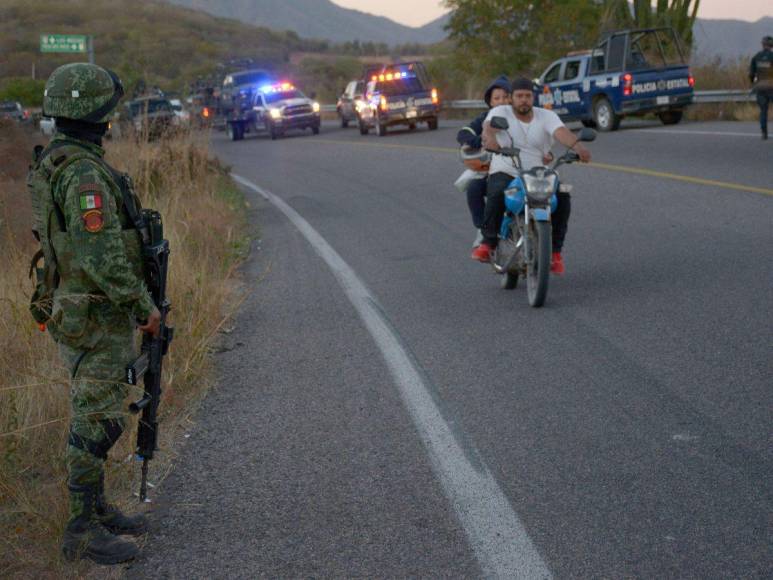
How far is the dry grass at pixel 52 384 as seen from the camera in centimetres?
463

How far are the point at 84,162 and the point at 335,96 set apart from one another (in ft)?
191

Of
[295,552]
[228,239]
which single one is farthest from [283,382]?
[228,239]

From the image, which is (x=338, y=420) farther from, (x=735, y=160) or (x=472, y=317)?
(x=735, y=160)

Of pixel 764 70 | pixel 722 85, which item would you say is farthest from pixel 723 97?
pixel 764 70

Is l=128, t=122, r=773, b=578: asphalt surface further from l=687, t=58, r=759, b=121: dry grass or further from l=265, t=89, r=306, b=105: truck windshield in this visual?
l=265, t=89, r=306, b=105: truck windshield

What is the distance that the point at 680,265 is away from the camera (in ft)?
32.1

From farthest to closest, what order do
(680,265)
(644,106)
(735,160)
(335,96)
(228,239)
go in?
(335,96)
(644,106)
(735,160)
(228,239)
(680,265)

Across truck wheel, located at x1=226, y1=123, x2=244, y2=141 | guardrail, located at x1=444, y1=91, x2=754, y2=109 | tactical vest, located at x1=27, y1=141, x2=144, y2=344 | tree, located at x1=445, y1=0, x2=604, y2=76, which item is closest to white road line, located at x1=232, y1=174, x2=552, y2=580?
tactical vest, located at x1=27, y1=141, x2=144, y2=344

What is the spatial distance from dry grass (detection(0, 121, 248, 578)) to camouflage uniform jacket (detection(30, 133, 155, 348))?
0.50m

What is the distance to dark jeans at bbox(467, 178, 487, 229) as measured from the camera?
9609 millimetres

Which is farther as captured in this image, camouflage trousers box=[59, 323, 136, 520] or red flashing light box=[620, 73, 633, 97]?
red flashing light box=[620, 73, 633, 97]

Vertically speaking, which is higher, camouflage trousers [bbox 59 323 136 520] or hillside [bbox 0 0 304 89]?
→ hillside [bbox 0 0 304 89]

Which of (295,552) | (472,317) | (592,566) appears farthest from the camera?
(472,317)

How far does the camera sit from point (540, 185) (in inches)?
340
